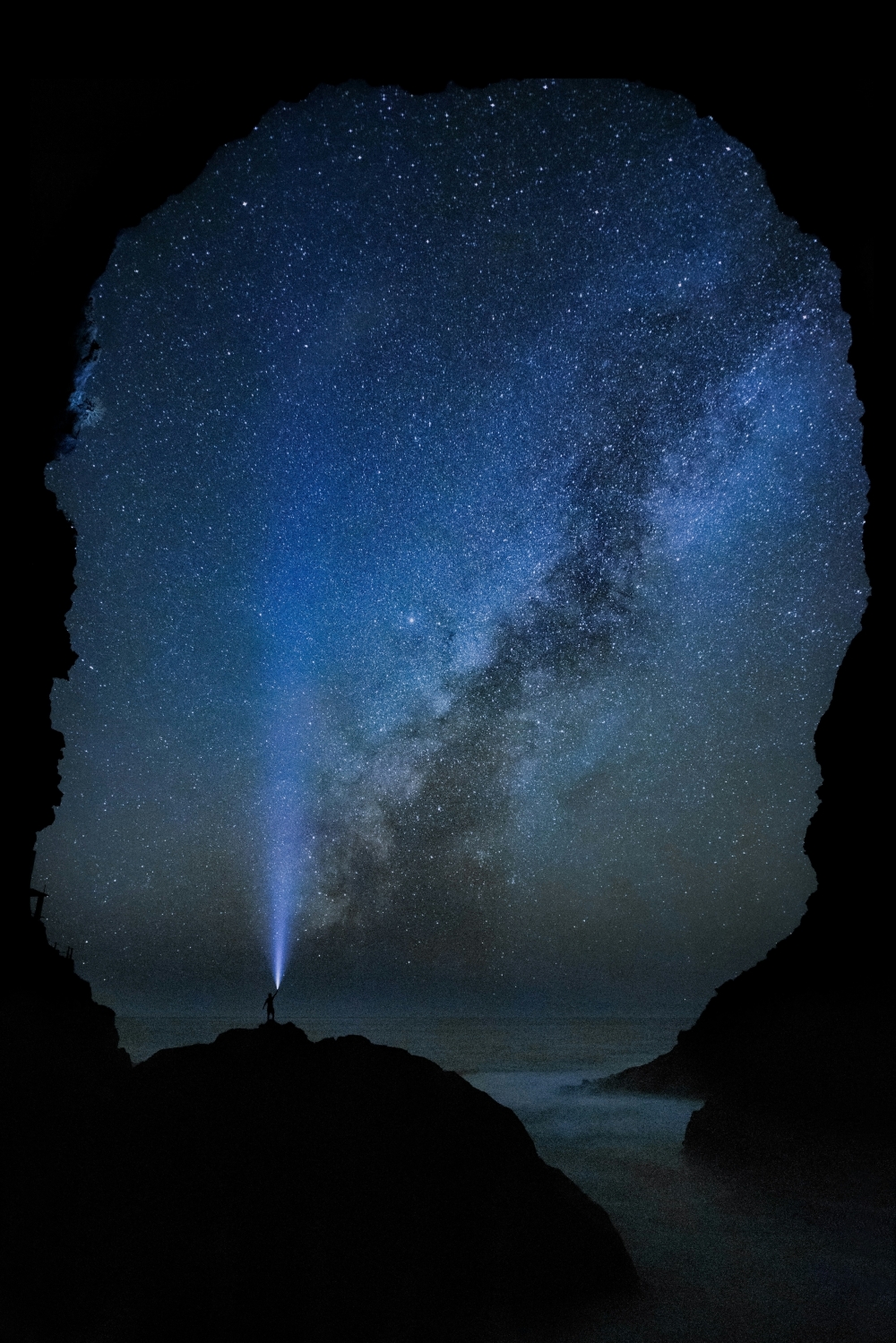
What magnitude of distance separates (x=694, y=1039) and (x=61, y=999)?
1541cm

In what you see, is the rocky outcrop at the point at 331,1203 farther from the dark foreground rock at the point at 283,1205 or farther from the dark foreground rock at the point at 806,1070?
the dark foreground rock at the point at 806,1070

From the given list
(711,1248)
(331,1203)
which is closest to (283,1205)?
(331,1203)

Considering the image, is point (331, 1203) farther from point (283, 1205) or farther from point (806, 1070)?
point (806, 1070)

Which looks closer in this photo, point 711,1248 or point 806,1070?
point 711,1248

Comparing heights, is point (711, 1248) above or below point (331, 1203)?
below

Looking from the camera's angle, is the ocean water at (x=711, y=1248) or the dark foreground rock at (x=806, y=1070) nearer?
the ocean water at (x=711, y=1248)

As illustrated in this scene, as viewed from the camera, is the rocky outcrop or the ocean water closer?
the rocky outcrop

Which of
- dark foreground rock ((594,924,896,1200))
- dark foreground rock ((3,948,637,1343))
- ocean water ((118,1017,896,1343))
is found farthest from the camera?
dark foreground rock ((594,924,896,1200))

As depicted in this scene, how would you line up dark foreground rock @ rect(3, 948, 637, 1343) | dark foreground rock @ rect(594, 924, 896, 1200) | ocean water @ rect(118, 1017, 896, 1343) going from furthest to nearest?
dark foreground rock @ rect(594, 924, 896, 1200)
ocean water @ rect(118, 1017, 896, 1343)
dark foreground rock @ rect(3, 948, 637, 1343)

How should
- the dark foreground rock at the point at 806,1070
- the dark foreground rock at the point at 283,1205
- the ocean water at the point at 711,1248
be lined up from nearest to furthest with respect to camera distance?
the dark foreground rock at the point at 283,1205, the ocean water at the point at 711,1248, the dark foreground rock at the point at 806,1070

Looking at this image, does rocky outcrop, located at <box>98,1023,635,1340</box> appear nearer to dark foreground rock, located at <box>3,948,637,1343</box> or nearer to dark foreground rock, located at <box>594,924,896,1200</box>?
dark foreground rock, located at <box>3,948,637,1343</box>

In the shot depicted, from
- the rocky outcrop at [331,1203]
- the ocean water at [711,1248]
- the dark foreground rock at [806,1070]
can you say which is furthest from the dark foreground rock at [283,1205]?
the dark foreground rock at [806,1070]

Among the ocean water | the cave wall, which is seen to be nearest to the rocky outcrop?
the ocean water

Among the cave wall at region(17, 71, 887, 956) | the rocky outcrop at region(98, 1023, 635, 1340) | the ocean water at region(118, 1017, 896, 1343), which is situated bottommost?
the ocean water at region(118, 1017, 896, 1343)
